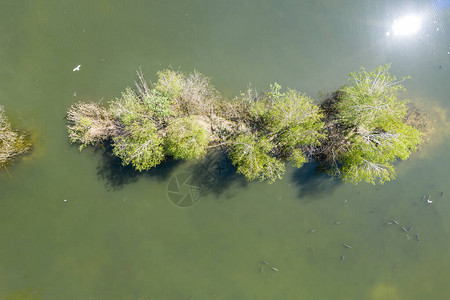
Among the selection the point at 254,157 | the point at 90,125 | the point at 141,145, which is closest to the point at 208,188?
the point at 254,157

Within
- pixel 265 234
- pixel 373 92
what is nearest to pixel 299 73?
pixel 373 92

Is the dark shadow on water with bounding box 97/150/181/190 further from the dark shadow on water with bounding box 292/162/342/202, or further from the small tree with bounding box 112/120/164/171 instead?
the dark shadow on water with bounding box 292/162/342/202

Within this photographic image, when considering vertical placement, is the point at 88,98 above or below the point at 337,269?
above

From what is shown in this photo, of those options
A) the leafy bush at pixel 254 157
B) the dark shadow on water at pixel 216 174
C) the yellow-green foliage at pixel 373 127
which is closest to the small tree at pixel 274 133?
the leafy bush at pixel 254 157

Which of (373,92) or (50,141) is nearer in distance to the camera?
(373,92)

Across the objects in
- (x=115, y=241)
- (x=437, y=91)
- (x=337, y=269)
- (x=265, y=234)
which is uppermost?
(x=437, y=91)

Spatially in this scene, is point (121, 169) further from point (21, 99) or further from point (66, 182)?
point (21, 99)

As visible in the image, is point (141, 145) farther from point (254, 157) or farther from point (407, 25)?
point (407, 25)
